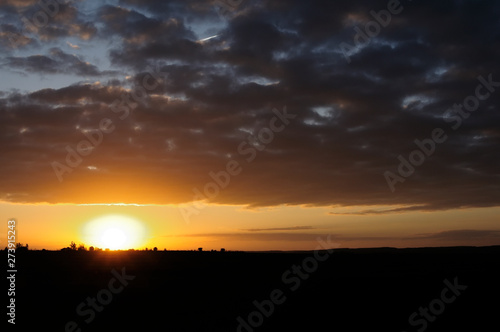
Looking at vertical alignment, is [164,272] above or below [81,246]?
below

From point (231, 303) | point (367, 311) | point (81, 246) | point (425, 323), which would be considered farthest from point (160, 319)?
point (81, 246)

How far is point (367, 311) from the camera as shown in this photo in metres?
21.3

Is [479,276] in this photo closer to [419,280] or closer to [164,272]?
[419,280]

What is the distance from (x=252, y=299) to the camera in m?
23.2

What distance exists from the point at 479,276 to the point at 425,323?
46.7 ft
